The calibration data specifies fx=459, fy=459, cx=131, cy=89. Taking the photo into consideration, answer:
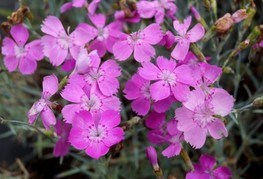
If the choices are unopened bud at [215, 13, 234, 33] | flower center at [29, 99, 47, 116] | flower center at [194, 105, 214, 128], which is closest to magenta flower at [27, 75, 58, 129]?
flower center at [29, 99, 47, 116]

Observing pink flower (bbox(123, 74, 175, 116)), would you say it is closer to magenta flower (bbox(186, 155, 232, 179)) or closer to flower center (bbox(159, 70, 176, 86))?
flower center (bbox(159, 70, 176, 86))

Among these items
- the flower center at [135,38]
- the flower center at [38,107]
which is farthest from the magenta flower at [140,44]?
the flower center at [38,107]

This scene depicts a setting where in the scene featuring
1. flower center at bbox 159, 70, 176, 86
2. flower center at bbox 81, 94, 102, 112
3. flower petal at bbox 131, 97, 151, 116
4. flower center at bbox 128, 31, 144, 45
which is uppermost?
flower center at bbox 128, 31, 144, 45

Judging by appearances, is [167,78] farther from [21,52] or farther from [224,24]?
[21,52]

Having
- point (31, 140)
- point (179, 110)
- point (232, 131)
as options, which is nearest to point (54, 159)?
point (31, 140)

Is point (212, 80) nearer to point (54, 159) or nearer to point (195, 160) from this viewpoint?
point (195, 160)

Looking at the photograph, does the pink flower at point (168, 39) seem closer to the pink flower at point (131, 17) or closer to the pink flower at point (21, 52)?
the pink flower at point (131, 17)
